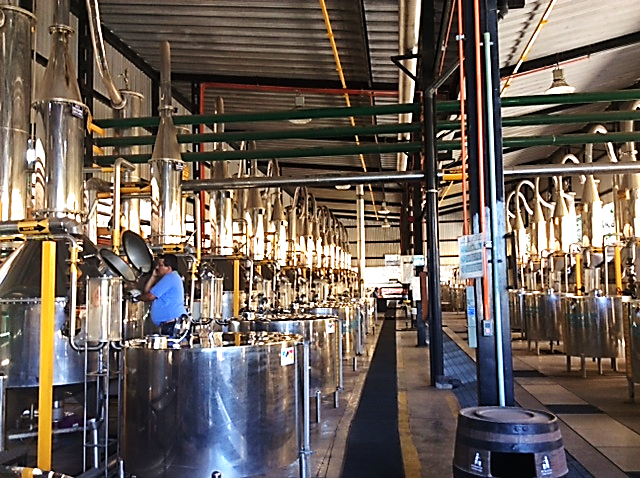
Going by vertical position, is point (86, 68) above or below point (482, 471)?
above

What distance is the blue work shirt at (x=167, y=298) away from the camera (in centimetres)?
580

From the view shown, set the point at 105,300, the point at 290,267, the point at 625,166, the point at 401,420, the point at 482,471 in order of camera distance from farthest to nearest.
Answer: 1. the point at 290,267
2. the point at 625,166
3. the point at 401,420
4. the point at 105,300
5. the point at 482,471

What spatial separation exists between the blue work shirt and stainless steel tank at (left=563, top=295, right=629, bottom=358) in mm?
5316

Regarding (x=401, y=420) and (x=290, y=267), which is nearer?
(x=401, y=420)

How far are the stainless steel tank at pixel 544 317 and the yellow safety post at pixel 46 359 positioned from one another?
839 centimetres

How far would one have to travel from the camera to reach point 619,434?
5.52 m

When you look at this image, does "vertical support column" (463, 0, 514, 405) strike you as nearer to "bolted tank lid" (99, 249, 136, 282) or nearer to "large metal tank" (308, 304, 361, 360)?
A: "bolted tank lid" (99, 249, 136, 282)

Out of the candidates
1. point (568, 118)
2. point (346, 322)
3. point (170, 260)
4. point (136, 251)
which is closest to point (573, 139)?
point (568, 118)

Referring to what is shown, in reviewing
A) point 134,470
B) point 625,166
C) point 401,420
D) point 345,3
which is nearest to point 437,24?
point 345,3

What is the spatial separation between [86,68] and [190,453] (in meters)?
6.70

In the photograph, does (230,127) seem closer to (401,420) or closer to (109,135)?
(109,135)

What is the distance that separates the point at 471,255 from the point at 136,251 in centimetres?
289

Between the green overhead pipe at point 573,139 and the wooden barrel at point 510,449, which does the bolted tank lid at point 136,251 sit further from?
the green overhead pipe at point 573,139

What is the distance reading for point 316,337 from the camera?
6.92 metres
